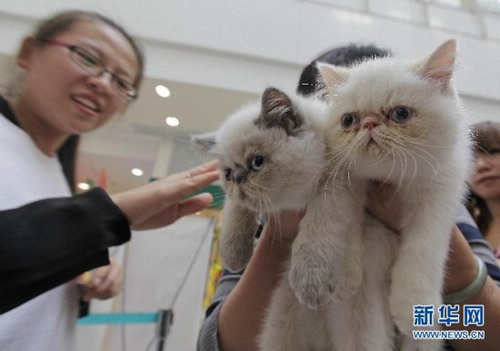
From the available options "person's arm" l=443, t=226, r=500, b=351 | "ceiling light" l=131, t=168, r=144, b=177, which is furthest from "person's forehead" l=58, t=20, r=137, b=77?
"person's arm" l=443, t=226, r=500, b=351

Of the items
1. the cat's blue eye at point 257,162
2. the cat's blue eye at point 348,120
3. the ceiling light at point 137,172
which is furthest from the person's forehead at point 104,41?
the cat's blue eye at point 348,120

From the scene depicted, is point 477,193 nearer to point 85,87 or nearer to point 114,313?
point 85,87

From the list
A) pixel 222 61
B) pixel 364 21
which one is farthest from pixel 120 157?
pixel 364 21

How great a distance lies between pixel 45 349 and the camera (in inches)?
23.0

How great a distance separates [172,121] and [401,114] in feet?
3.22

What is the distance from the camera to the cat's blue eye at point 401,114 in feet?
1.37

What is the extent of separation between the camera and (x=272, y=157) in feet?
1.64

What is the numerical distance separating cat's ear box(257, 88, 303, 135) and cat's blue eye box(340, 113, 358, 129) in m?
0.08

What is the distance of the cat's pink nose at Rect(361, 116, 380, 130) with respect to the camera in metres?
0.41

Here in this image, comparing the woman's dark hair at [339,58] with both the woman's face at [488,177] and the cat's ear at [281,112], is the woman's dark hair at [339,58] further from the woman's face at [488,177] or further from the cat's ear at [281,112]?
the woman's face at [488,177]

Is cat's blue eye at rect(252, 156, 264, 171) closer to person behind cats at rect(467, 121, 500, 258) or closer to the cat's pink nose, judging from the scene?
the cat's pink nose

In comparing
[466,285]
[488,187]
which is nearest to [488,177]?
[488,187]

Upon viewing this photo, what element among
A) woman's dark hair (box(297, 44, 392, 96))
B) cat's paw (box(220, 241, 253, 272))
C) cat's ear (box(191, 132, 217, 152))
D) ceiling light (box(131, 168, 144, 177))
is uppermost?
woman's dark hair (box(297, 44, 392, 96))

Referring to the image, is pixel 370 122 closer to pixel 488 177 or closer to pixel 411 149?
pixel 411 149
